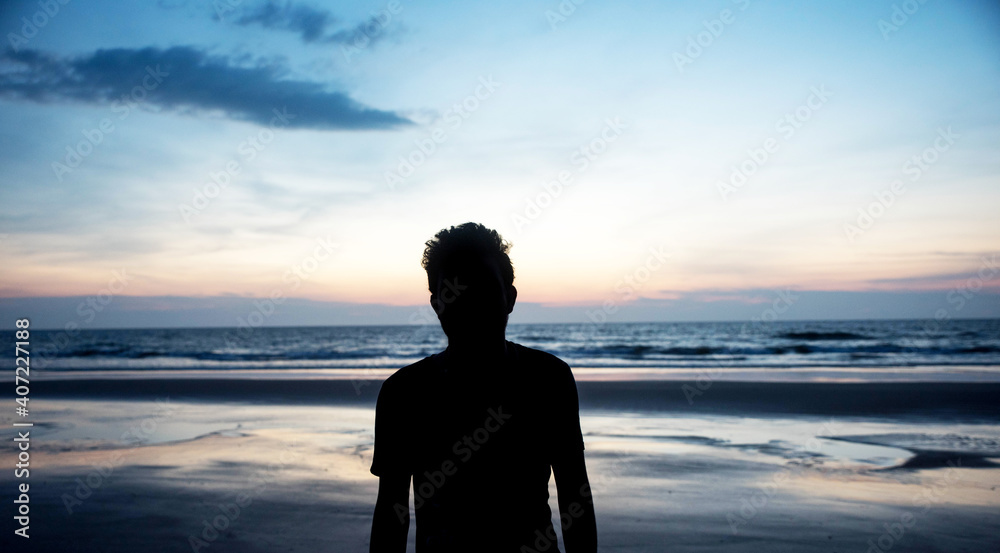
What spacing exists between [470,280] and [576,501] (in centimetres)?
67

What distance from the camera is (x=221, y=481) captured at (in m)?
6.81

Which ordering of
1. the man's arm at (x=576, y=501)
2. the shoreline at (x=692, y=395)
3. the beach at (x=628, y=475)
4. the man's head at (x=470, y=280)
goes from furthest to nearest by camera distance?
the shoreline at (x=692, y=395), the beach at (x=628, y=475), the man's arm at (x=576, y=501), the man's head at (x=470, y=280)

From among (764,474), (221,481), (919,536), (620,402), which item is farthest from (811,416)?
(221,481)

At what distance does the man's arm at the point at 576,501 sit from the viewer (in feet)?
5.52

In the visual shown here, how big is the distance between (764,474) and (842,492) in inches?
34.5

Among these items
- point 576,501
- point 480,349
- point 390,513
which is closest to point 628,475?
point 576,501

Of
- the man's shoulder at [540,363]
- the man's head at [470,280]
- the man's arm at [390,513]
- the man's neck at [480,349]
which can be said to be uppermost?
the man's head at [470,280]

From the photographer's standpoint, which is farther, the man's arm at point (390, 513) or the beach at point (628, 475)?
the beach at point (628, 475)

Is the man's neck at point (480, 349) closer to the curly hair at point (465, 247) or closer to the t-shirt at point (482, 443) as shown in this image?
the t-shirt at point (482, 443)

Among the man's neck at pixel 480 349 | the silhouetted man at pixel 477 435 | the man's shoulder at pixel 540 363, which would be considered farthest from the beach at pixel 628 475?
the man's neck at pixel 480 349

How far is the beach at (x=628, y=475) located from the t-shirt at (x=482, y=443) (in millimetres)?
3577

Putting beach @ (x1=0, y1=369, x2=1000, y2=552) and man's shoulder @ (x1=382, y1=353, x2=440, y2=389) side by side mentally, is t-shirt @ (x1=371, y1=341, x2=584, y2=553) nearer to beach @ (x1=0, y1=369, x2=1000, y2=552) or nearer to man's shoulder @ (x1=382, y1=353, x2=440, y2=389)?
man's shoulder @ (x1=382, y1=353, x2=440, y2=389)

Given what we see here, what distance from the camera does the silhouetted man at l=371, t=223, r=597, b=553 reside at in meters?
1.60

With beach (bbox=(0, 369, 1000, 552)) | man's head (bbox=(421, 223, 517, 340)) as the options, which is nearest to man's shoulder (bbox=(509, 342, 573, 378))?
man's head (bbox=(421, 223, 517, 340))
